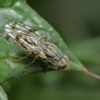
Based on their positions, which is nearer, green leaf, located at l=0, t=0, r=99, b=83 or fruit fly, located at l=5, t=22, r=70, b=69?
green leaf, located at l=0, t=0, r=99, b=83

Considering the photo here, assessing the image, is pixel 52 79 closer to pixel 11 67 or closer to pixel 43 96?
pixel 43 96

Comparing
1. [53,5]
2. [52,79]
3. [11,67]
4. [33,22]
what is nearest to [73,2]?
[53,5]

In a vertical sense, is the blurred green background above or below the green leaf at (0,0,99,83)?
below

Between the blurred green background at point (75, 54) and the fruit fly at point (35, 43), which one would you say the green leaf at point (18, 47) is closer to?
the fruit fly at point (35, 43)

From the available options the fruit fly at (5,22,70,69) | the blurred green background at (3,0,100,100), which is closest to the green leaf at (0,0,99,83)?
the fruit fly at (5,22,70,69)

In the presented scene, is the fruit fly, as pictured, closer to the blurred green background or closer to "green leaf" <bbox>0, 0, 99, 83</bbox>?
"green leaf" <bbox>0, 0, 99, 83</bbox>

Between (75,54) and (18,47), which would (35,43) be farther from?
(75,54)

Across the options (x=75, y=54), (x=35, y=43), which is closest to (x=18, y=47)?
(x=35, y=43)
